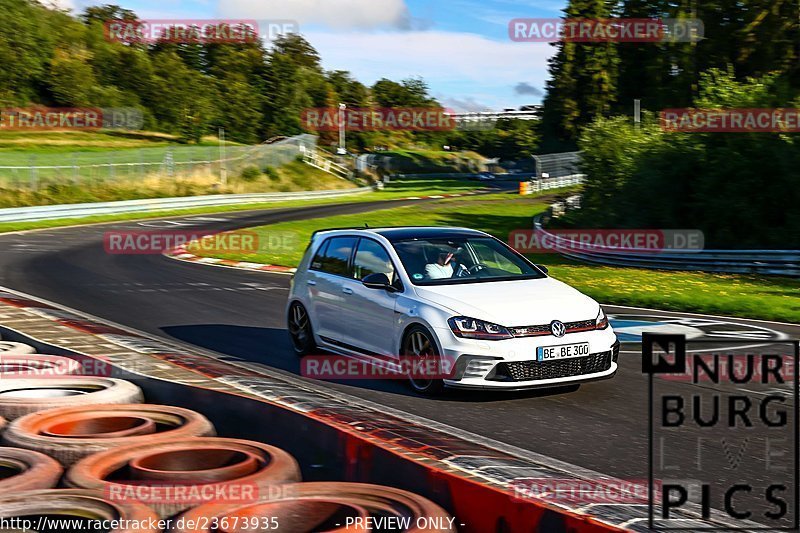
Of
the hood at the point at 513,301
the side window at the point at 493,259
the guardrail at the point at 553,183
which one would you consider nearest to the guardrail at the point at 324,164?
the guardrail at the point at 553,183

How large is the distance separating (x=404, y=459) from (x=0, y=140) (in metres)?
76.0

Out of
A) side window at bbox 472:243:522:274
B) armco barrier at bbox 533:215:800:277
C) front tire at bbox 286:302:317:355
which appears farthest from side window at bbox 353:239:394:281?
armco barrier at bbox 533:215:800:277

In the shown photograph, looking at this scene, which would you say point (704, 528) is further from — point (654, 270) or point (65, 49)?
point (65, 49)

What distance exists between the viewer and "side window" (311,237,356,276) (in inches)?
444

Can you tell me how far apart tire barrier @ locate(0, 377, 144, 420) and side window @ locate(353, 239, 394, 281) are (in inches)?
131

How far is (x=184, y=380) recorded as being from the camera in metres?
7.68

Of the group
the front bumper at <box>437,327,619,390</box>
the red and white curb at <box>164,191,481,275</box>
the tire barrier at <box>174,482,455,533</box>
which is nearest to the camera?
the tire barrier at <box>174,482,455,533</box>

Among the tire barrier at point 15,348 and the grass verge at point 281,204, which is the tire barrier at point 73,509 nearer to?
the tire barrier at point 15,348

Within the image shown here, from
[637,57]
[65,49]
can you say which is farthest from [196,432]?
[65,49]

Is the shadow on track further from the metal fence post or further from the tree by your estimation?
the tree

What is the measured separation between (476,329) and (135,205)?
43306mm

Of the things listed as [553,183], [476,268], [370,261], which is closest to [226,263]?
[370,261]

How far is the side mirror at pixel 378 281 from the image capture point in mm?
10125

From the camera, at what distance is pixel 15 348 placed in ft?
31.9
